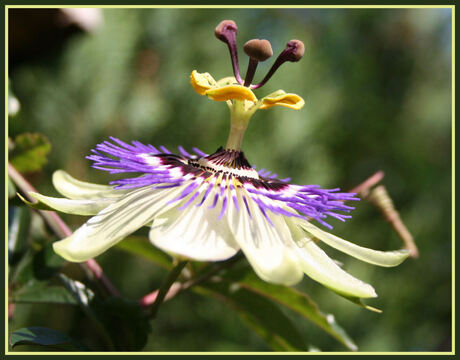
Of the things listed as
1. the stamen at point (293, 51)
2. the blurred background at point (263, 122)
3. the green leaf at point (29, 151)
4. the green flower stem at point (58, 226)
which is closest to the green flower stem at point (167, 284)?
the green flower stem at point (58, 226)

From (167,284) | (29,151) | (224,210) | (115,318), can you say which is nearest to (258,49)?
(224,210)

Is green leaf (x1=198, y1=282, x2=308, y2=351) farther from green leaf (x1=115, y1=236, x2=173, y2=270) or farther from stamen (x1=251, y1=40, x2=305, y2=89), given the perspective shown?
stamen (x1=251, y1=40, x2=305, y2=89)

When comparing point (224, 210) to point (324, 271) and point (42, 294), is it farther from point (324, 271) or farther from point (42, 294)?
point (42, 294)

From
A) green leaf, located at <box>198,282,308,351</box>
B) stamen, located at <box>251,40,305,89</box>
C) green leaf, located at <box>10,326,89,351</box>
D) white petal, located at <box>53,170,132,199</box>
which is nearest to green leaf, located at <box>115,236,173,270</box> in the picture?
green leaf, located at <box>198,282,308,351</box>

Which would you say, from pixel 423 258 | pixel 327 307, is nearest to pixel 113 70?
pixel 327 307

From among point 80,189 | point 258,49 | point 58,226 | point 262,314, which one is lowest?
point 262,314

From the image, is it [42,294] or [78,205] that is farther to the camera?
[42,294]

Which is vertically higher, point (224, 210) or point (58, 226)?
point (224, 210)

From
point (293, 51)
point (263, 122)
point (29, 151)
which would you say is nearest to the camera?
point (293, 51)
